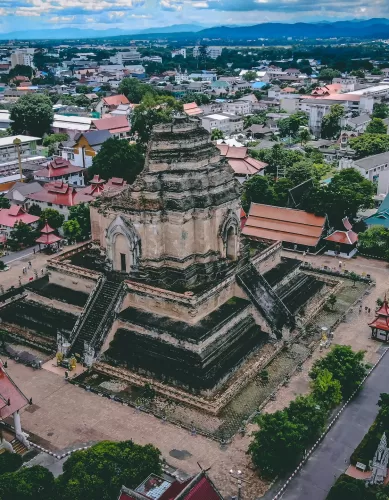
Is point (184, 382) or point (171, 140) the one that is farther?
point (171, 140)

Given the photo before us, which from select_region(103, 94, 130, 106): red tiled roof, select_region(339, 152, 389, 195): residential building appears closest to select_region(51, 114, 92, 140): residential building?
select_region(103, 94, 130, 106): red tiled roof

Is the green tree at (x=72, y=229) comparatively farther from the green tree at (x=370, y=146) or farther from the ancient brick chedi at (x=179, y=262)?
the green tree at (x=370, y=146)

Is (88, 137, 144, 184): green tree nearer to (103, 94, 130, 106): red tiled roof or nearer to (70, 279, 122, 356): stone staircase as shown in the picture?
(70, 279, 122, 356): stone staircase

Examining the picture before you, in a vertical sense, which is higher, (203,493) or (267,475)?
(203,493)

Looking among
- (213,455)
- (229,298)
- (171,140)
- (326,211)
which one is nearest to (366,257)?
(326,211)

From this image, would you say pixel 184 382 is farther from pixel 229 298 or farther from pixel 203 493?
pixel 203 493

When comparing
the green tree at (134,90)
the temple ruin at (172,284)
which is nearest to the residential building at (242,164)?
the temple ruin at (172,284)

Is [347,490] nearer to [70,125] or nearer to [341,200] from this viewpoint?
[341,200]
